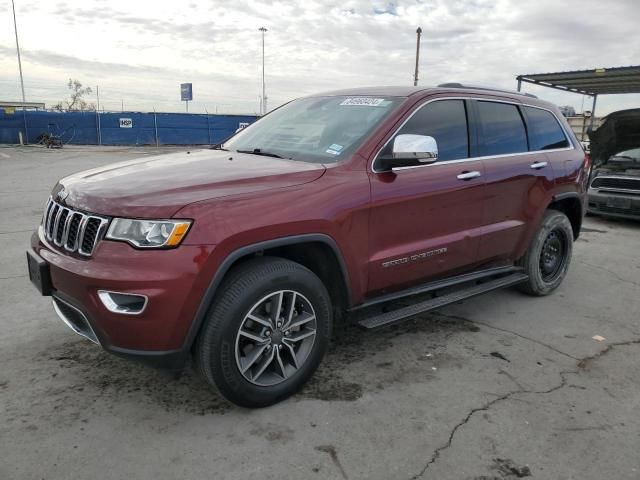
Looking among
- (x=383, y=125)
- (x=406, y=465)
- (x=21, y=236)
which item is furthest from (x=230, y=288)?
(x=21, y=236)

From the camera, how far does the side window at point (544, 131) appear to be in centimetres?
471

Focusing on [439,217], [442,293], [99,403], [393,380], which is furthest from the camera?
[442,293]

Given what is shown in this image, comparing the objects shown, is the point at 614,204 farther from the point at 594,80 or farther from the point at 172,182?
the point at 172,182

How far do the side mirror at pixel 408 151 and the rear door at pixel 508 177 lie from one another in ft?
3.23

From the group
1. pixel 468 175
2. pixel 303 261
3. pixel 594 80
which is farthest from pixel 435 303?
pixel 594 80

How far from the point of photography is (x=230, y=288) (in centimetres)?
271

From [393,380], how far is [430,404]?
13.1 inches

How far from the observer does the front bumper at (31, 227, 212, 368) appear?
2479 mm

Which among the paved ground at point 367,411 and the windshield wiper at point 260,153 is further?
the windshield wiper at point 260,153

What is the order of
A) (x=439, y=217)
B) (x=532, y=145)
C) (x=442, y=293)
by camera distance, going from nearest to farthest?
(x=439, y=217) < (x=442, y=293) < (x=532, y=145)

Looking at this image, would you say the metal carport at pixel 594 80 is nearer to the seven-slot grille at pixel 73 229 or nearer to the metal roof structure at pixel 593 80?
the metal roof structure at pixel 593 80

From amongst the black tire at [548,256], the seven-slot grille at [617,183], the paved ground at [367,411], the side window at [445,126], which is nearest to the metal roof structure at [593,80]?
the seven-slot grille at [617,183]

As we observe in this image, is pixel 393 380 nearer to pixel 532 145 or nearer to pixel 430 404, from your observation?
pixel 430 404

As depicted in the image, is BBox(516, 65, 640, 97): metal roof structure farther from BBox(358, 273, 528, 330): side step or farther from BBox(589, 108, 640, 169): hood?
BBox(358, 273, 528, 330): side step
